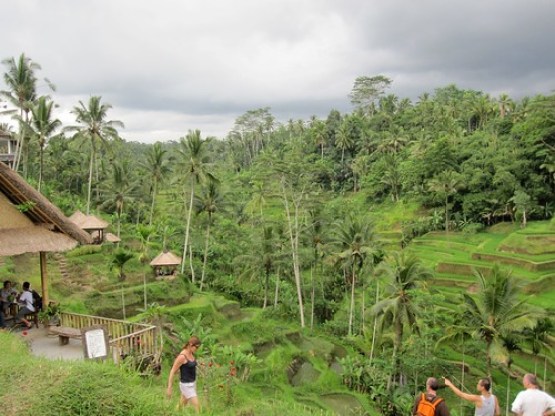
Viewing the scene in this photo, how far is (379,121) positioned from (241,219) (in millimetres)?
30991

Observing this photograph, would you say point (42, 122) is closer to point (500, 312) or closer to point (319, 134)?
point (500, 312)

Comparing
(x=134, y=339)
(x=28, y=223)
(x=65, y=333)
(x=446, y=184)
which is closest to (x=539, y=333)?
(x=134, y=339)

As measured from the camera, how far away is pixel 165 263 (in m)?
28.0

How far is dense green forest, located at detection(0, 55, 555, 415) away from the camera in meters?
23.1

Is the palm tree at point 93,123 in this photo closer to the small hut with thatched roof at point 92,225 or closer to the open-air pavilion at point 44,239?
the small hut with thatched roof at point 92,225

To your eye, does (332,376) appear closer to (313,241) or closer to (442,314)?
(442,314)

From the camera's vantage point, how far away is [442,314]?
29234 millimetres

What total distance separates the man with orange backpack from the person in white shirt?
98 cm

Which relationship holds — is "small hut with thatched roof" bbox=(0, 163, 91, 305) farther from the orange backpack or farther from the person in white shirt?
the person in white shirt

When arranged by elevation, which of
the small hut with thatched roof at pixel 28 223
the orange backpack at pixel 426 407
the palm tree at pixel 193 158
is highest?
the palm tree at pixel 193 158

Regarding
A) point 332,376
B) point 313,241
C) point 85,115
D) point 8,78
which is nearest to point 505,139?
point 313,241

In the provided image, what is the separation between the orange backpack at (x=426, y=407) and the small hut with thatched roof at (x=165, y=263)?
892 inches

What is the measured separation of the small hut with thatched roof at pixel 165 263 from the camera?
28116mm

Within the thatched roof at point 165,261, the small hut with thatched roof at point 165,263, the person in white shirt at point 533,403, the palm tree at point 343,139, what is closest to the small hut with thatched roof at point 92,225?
the small hut with thatched roof at point 165,263
